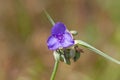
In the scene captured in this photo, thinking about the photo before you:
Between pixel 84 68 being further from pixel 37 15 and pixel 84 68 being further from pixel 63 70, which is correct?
pixel 37 15

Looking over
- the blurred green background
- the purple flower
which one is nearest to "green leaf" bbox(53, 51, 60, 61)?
the purple flower

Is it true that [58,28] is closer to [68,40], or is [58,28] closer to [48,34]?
[68,40]

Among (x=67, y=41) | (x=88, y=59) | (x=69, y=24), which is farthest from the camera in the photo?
(x=69, y=24)

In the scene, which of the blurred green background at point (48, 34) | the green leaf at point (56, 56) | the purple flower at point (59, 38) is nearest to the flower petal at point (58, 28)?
the purple flower at point (59, 38)

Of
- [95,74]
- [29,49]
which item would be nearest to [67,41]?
[95,74]

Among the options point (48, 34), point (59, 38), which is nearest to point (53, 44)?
point (59, 38)

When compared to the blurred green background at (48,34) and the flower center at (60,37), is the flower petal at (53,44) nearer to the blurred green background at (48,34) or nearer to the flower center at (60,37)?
the flower center at (60,37)

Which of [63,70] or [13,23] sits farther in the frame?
[13,23]
